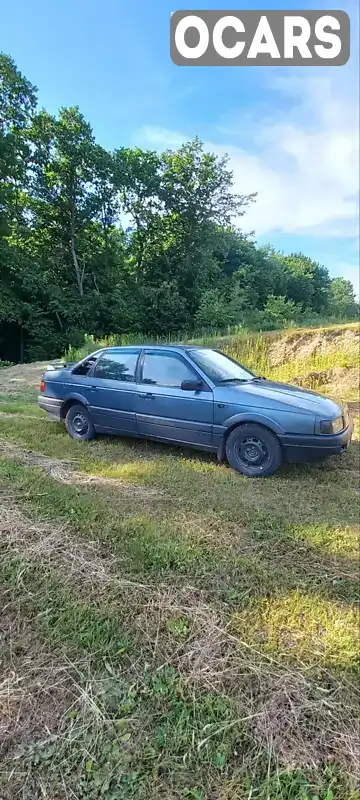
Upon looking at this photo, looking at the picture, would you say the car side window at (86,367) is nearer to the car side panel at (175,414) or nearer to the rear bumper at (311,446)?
the car side panel at (175,414)

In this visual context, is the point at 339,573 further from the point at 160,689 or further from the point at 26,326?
the point at 26,326

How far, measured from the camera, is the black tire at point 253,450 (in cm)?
386

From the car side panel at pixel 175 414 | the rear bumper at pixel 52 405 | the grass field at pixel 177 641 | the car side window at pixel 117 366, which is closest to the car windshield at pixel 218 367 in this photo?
the car side panel at pixel 175 414

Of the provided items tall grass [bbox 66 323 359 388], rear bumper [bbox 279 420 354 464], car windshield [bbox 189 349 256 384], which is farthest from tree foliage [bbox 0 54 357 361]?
rear bumper [bbox 279 420 354 464]

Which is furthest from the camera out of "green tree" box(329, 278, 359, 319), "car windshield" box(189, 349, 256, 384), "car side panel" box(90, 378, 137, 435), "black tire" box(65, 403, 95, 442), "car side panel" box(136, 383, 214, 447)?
"green tree" box(329, 278, 359, 319)

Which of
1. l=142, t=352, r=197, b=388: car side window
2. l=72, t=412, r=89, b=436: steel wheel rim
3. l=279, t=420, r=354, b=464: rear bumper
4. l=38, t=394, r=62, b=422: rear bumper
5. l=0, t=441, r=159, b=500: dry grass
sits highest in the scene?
l=142, t=352, r=197, b=388: car side window

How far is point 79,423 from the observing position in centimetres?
513

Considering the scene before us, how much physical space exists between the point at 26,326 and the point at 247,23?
18.0m

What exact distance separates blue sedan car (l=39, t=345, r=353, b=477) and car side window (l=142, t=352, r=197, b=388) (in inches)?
0.5

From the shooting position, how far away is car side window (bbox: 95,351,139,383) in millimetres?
4824

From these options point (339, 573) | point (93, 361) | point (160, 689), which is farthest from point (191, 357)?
point (160, 689)

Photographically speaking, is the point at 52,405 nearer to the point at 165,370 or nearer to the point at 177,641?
the point at 165,370

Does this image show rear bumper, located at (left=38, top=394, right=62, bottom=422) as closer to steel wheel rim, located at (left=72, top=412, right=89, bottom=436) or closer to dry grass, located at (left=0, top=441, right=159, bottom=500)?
steel wheel rim, located at (left=72, top=412, right=89, bottom=436)

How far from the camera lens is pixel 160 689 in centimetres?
164
